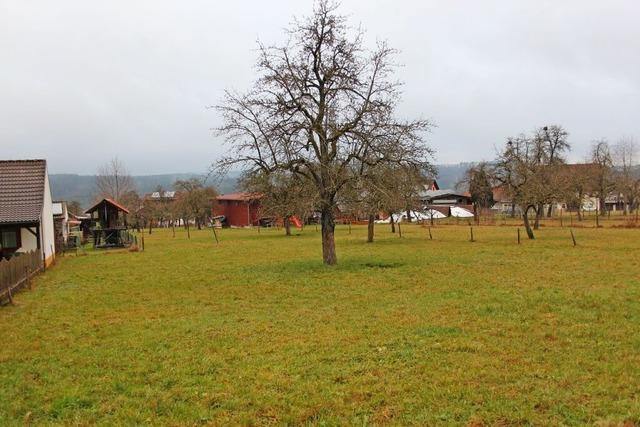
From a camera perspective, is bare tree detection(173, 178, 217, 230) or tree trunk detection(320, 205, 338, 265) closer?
tree trunk detection(320, 205, 338, 265)

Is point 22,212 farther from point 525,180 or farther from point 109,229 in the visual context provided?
point 525,180

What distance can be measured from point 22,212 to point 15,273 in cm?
805

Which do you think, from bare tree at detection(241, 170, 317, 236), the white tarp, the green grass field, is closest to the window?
the green grass field

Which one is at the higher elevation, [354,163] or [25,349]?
[354,163]

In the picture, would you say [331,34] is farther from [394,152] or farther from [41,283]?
[41,283]

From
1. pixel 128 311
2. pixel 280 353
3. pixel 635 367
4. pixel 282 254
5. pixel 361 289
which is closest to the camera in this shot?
pixel 635 367

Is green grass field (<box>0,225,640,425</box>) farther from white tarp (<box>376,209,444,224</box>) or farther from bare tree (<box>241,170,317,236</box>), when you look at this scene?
white tarp (<box>376,209,444,224</box>)

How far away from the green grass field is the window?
8187 millimetres

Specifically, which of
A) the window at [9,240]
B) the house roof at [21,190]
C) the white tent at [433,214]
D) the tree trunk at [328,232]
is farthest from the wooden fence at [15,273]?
the white tent at [433,214]

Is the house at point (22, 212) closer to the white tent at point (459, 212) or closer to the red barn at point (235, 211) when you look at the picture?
the red barn at point (235, 211)

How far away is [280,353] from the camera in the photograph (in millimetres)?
8891

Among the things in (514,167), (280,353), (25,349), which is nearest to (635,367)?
(280,353)

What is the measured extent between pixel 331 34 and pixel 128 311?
12.9 meters

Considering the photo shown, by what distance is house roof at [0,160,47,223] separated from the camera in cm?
2392
